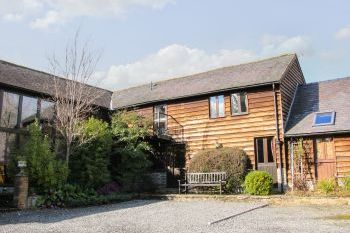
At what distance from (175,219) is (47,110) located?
10569 millimetres

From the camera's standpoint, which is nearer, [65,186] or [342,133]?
[65,186]

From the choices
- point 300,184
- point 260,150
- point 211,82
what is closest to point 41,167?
point 260,150

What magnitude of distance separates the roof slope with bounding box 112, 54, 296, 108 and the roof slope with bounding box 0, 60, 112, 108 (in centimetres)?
520

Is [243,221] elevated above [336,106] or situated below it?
below

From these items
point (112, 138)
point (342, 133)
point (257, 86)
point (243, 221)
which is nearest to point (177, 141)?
point (112, 138)

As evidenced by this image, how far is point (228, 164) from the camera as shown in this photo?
59.1 feet

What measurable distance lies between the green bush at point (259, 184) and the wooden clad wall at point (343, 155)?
3.21 m

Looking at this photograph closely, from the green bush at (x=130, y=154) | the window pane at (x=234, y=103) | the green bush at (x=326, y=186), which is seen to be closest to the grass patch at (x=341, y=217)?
the green bush at (x=326, y=186)

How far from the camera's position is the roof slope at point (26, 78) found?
17.4 meters

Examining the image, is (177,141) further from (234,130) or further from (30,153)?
(30,153)

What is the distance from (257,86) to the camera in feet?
63.0

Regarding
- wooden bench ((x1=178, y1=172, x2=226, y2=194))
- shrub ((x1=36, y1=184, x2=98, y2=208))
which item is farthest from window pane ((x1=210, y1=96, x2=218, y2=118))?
shrub ((x1=36, y1=184, x2=98, y2=208))

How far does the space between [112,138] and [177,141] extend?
402 centimetres

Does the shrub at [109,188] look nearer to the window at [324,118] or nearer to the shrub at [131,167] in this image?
the shrub at [131,167]
